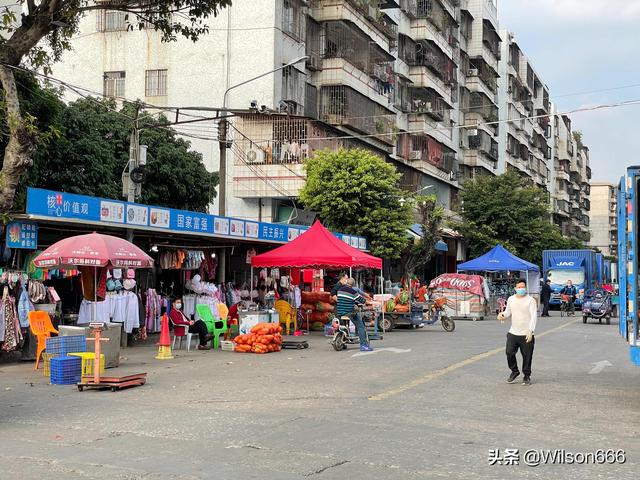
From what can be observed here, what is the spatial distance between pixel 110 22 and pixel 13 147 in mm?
30000

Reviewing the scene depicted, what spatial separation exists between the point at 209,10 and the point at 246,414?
365 inches

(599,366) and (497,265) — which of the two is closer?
(599,366)

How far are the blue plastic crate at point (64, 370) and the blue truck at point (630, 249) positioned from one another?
8642 mm

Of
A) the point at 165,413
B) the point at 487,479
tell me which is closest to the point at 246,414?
the point at 165,413

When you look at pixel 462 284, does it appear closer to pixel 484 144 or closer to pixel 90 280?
pixel 90 280

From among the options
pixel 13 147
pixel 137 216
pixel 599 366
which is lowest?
pixel 599 366

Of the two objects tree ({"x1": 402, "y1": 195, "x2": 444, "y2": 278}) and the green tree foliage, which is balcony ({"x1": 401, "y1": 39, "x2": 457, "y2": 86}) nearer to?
the green tree foliage

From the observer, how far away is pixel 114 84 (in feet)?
135

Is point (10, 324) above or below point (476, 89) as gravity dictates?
below

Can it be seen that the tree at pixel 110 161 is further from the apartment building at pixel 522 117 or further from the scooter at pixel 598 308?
the apartment building at pixel 522 117

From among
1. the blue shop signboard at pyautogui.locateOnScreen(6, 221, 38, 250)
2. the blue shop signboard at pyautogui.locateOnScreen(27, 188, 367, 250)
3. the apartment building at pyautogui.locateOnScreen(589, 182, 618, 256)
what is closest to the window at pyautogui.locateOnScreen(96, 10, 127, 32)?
the blue shop signboard at pyautogui.locateOnScreen(27, 188, 367, 250)

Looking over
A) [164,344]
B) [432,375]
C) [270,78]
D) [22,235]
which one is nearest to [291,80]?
[270,78]

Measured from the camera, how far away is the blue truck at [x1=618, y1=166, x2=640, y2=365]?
991 centimetres

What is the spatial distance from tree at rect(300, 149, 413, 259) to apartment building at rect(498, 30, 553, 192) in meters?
35.9
